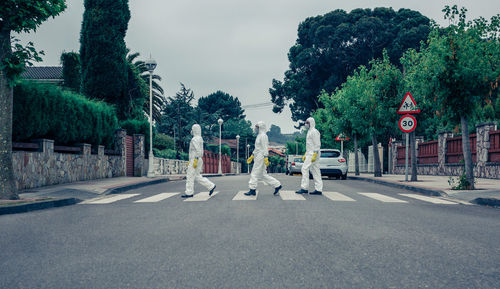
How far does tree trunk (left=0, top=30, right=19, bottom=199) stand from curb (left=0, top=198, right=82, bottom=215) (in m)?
0.94

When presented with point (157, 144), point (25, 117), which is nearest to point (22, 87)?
point (25, 117)

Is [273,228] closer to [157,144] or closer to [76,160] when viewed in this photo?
[76,160]

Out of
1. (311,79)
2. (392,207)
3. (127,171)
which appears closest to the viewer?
(392,207)

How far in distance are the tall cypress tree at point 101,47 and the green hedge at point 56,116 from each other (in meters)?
5.59

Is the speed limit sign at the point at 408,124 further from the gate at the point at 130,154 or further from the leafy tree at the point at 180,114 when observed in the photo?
the leafy tree at the point at 180,114

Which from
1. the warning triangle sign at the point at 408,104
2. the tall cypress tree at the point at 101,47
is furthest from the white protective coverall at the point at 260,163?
the tall cypress tree at the point at 101,47

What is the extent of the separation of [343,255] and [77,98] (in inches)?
584

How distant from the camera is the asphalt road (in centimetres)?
402

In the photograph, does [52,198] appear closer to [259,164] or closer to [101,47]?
[259,164]

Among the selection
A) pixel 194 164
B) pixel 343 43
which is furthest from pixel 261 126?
pixel 343 43

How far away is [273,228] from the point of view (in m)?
6.59

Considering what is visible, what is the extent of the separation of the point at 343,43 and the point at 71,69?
24.7 m

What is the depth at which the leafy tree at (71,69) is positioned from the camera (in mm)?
31656

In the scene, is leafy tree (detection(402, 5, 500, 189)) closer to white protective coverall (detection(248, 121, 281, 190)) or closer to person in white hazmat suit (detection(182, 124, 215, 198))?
white protective coverall (detection(248, 121, 281, 190))
